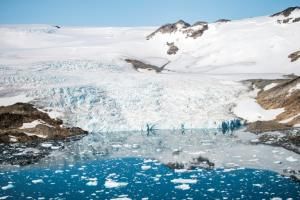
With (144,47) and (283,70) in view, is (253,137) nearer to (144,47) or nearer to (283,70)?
(283,70)

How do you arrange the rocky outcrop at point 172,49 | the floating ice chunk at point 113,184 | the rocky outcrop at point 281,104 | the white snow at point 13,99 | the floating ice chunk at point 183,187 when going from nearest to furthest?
the floating ice chunk at point 183,187 → the floating ice chunk at point 113,184 → the rocky outcrop at point 281,104 → the white snow at point 13,99 → the rocky outcrop at point 172,49

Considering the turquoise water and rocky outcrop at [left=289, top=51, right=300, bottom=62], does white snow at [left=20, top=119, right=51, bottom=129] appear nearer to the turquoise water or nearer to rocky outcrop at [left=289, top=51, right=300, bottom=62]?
the turquoise water

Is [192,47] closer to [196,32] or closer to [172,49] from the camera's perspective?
[172,49]

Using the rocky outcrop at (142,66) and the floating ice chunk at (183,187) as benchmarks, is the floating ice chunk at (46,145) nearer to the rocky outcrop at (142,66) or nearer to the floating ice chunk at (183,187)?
the floating ice chunk at (183,187)

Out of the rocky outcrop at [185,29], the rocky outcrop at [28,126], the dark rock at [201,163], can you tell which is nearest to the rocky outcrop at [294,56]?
the rocky outcrop at [185,29]

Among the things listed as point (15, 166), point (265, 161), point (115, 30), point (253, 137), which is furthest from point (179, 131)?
point (115, 30)

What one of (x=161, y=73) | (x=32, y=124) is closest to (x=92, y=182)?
(x=32, y=124)

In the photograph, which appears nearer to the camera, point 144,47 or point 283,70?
point 283,70
